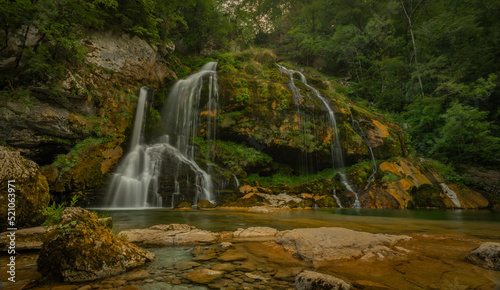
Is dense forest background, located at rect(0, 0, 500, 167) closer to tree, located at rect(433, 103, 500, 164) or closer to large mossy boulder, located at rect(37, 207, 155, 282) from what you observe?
tree, located at rect(433, 103, 500, 164)

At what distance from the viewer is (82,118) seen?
10195 mm

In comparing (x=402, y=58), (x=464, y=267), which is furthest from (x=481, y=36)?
(x=464, y=267)

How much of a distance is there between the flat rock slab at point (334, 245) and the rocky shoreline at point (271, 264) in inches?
0.5

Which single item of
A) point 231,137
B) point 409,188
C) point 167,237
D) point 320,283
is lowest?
point 409,188

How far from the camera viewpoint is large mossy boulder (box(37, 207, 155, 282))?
1.95 meters

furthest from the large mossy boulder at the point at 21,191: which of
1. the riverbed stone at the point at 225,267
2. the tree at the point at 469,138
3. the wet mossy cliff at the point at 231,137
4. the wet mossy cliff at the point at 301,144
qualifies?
the tree at the point at 469,138

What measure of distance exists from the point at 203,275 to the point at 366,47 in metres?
29.0

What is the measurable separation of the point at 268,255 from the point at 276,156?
12.2 meters

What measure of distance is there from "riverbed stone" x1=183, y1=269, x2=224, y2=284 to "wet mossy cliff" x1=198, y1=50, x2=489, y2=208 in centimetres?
986

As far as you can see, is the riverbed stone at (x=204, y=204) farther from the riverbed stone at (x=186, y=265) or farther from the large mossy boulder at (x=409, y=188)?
the large mossy boulder at (x=409, y=188)

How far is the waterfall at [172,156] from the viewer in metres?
9.88

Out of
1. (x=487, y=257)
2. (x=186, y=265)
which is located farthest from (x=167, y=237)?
(x=487, y=257)

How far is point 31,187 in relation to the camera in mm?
3789

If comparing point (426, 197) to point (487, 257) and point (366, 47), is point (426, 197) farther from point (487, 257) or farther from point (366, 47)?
point (366, 47)
